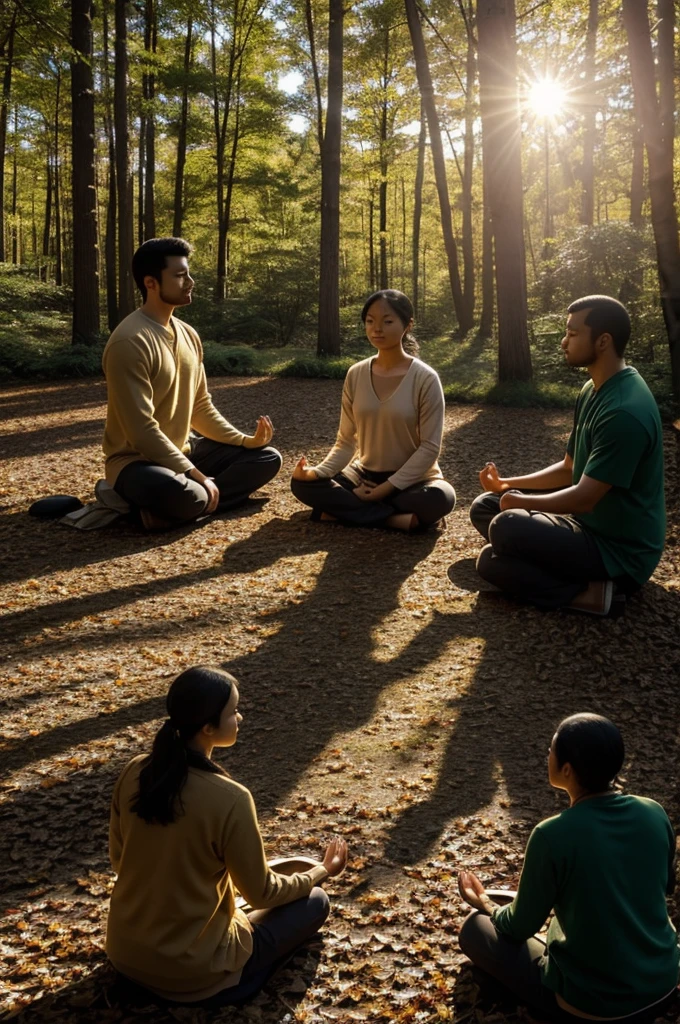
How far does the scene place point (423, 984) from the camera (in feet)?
8.71

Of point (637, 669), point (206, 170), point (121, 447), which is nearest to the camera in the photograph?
point (637, 669)

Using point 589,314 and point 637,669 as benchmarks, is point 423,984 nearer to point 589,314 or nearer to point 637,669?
point 637,669

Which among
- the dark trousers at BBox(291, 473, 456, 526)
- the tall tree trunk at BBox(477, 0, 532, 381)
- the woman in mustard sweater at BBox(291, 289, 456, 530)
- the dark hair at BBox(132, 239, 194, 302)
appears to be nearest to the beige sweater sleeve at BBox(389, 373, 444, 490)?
the woman in mustard sweater at BBox(291, 289, 456, 530)

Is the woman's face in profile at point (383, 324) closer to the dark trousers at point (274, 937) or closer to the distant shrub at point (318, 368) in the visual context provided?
the dark trousers at point (274, 937)

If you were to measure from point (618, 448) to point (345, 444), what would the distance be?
103 inches

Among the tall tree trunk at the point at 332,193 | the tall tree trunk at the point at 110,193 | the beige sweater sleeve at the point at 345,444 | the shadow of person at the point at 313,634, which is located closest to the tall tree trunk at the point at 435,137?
the tall tree trunk at the point at 332,193

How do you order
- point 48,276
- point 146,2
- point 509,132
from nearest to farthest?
point 509,132 → point 146,2 → point 48,276

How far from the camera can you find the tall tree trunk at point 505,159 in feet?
36.9

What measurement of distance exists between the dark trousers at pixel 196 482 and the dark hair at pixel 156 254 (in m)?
1.45

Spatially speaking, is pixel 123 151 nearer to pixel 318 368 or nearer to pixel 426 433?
pixel 318 368

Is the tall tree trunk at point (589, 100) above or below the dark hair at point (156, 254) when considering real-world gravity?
above

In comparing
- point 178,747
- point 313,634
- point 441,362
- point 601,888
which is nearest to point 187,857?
point 178,747

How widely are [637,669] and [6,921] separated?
3394 mm

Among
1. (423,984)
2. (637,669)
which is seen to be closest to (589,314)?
(637,669)
